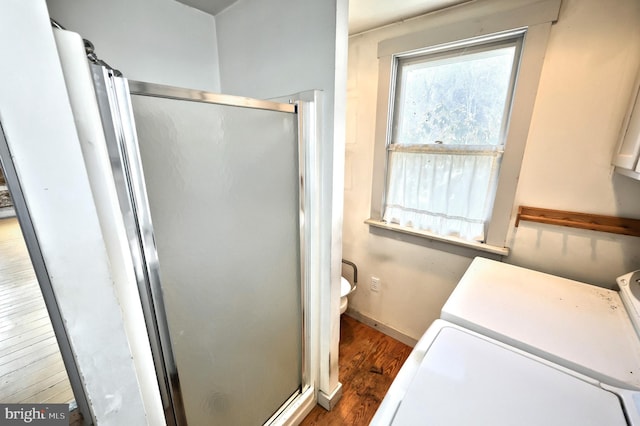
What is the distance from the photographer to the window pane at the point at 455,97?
1.36 m

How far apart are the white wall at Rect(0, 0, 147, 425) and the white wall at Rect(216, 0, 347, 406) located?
2.67ft

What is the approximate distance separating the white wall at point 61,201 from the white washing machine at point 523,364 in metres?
0.70

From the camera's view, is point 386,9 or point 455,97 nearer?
point 386,9

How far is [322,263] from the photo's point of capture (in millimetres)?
1241

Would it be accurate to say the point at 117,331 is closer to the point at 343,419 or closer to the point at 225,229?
the point at 225,229

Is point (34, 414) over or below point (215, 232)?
below

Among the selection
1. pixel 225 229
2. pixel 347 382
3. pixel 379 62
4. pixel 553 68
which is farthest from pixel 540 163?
pixel 347 382

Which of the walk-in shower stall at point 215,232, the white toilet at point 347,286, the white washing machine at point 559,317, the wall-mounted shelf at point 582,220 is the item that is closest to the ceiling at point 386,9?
the walk-in shower stall at point 215,232

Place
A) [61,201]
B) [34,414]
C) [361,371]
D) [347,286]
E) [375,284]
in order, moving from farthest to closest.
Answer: [375,284]
[347,286]
[361,371]
[34,414]
[61,201]

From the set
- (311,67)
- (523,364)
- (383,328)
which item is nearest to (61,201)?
(311,67)

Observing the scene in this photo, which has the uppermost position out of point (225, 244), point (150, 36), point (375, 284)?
point (150, 36)

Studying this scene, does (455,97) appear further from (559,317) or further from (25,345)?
(25,345)

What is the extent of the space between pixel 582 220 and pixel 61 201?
1940 millimetres

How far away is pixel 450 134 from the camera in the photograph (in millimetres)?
1517
